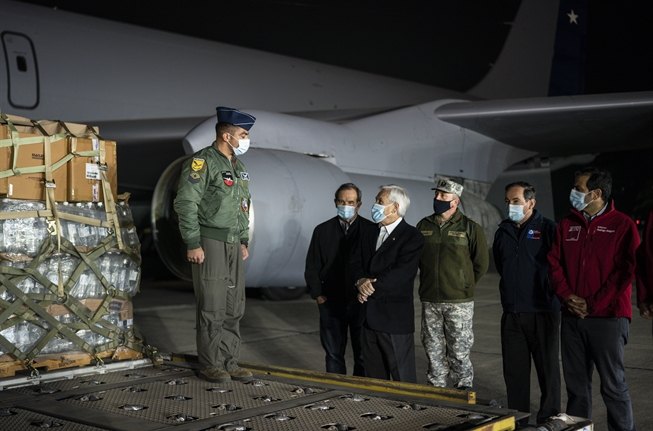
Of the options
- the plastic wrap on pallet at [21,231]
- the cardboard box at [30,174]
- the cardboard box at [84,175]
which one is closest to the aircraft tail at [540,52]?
the cardboard box at [84,175]

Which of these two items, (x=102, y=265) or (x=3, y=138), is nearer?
(x=3, y=138)

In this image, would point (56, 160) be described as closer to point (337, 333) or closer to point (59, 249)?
point (59, 249)

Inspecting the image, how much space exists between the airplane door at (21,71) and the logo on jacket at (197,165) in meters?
4.79

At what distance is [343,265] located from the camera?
4391mm

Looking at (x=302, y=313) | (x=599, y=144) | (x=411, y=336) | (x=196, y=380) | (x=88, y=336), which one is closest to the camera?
(x=196, y=380)

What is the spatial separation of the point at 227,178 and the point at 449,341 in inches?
63.4

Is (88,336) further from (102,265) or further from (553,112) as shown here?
(553,112)

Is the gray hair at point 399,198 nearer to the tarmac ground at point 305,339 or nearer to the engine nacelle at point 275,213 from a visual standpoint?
the tarmac ground at point 305,339

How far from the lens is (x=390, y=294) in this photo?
3670mm

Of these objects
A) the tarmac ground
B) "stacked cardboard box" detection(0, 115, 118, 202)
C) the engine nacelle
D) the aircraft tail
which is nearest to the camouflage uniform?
the tarmac ground

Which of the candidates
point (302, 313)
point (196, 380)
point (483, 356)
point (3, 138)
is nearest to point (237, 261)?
point (196, 380)

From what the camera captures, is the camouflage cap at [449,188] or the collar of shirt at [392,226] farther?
the camouflage cap at [449,188]

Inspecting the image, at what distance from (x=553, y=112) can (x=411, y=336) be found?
541 centimetres

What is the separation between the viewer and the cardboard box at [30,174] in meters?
3.24
